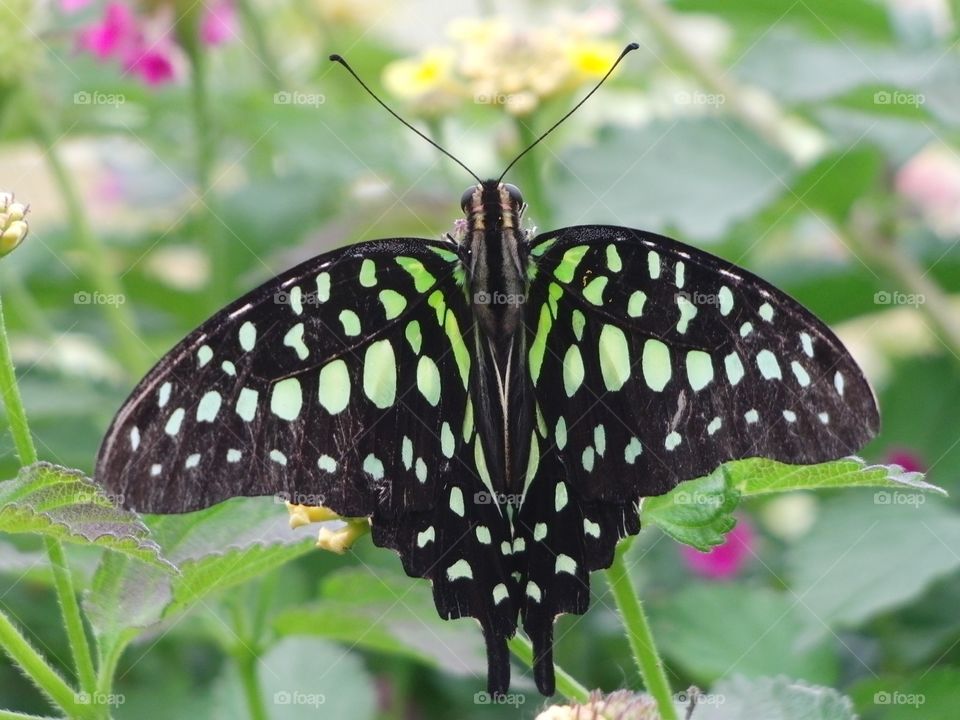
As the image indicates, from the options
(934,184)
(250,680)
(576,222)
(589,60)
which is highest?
(934,184)

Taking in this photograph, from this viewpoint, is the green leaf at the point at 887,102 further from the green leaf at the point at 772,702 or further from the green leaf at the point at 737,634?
the green leaf at the point at 772,702

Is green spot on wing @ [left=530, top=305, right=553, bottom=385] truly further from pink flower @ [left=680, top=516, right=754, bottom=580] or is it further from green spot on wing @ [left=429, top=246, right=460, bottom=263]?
pink flower @ [left=680, top=516, right=754, bottom=580]

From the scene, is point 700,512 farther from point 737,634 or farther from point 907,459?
point 907,459

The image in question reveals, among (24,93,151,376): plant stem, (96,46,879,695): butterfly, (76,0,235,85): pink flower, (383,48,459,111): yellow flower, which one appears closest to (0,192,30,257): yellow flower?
(96,46,879,695): butterfly

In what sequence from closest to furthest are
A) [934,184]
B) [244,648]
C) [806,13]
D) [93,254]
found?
[244,648], [93,254], [806,13], [934,184]

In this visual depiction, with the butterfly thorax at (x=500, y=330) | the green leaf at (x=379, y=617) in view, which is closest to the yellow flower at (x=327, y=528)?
the butterfly thorax at (x=500, y=330)

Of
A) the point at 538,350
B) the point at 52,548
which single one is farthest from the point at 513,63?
the point at 52,548

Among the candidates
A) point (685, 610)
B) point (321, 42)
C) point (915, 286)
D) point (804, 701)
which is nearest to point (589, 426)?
point (804, 701)

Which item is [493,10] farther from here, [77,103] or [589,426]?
[589,426]
